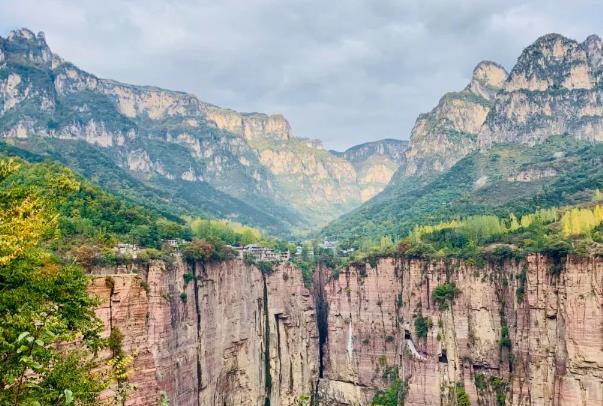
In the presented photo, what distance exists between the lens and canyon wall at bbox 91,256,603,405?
43219 millimetres

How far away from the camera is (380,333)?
200 feet

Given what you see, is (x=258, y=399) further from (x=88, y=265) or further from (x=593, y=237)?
(x=593, y=237)

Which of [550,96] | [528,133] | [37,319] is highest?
[550,96]

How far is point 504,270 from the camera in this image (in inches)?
2039

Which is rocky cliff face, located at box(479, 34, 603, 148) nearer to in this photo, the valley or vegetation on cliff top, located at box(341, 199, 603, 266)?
the valley

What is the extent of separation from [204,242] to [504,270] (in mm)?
27213

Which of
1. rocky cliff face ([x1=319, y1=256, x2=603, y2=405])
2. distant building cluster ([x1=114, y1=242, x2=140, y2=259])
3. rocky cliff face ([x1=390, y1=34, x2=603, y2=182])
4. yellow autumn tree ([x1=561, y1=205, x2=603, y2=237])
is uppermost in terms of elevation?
rocky cliff face ([x1=390, y1=34, x2=603, y2=182])

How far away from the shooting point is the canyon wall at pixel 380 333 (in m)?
43.2

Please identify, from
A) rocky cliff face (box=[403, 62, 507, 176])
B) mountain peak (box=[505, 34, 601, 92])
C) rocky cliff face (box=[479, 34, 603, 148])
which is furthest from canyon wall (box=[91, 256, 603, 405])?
rocky cliff face (box=[403, 62, 507, 176])

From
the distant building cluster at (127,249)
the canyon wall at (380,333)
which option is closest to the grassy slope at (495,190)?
the canyon wall at (380,333)

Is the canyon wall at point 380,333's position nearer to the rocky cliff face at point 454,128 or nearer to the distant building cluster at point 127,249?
the distant building cluster at point 127,249

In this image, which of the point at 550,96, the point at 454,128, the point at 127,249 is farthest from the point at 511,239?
the point at 454,128

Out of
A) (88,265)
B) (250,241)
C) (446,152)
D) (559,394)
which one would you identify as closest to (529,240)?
(559,394)

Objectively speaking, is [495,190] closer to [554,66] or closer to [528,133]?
[528,133]
